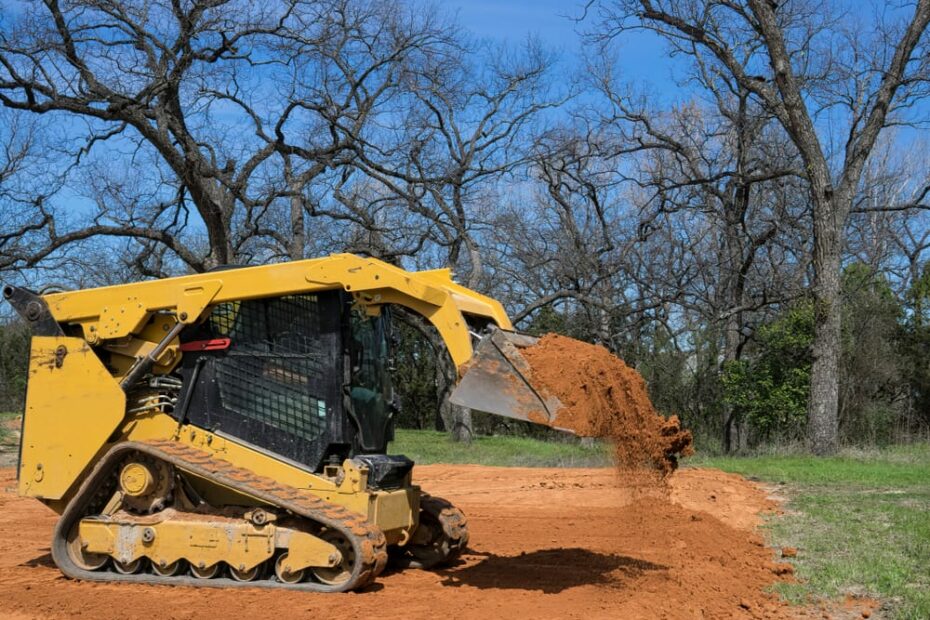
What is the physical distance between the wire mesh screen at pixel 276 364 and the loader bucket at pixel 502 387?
1689mm

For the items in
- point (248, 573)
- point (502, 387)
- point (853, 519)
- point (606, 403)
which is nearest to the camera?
point (502, 387)

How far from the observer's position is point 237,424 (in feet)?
27.0

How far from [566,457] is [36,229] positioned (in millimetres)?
15141

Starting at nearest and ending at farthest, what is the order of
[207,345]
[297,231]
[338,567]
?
[338,567]
[207,345]
[297,231]

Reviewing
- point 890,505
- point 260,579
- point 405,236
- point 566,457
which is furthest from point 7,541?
point 405,236

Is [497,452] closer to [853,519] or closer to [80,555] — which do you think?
[853,519]

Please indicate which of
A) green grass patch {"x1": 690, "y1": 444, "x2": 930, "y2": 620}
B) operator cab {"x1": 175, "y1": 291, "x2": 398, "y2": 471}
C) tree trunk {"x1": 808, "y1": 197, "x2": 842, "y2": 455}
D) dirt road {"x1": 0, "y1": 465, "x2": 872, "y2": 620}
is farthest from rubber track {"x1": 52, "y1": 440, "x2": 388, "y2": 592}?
tree trunk {"x1": 808, "y1": 197, "x2": 842, "y2": 455}

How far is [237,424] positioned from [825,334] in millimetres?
14758

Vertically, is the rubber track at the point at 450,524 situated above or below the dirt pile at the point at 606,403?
below

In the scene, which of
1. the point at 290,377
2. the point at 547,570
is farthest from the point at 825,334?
the point at 290,377

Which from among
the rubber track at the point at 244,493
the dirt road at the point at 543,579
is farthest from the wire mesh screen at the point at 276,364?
the dirt road at the point at 543,579

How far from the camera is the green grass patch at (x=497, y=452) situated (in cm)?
2012

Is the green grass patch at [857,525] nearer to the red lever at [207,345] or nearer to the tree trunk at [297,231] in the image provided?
the red lever at [207,345]

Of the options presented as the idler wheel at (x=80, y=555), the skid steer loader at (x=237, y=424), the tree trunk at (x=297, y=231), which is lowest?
the idler wheel at (x=80, y=555)
